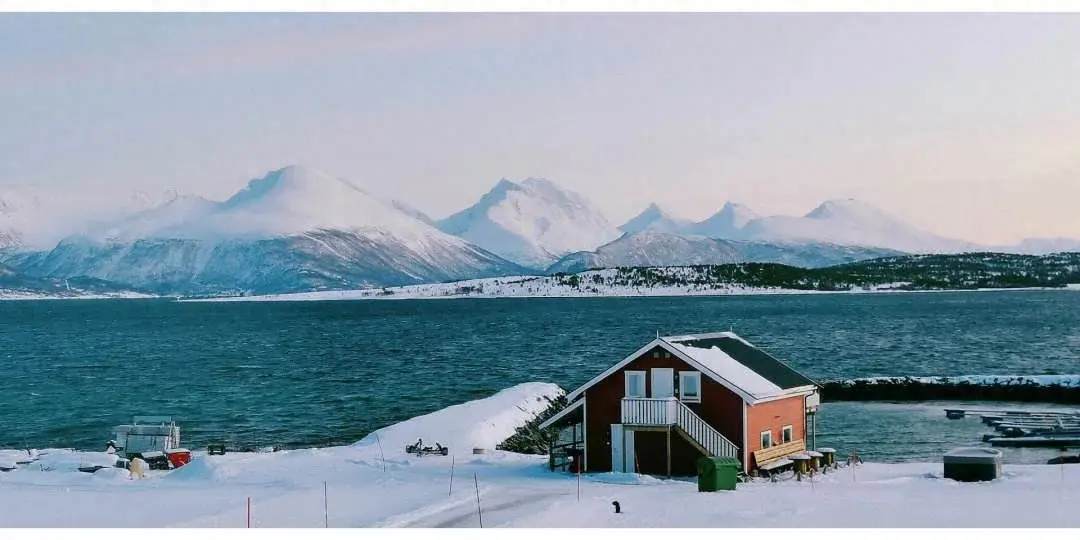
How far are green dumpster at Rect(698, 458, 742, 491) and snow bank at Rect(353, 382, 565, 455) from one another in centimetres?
1654

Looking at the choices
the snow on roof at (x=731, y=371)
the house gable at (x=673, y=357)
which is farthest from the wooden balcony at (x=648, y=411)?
the snow on roof at (x=731, y=371)

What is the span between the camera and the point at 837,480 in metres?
39.9

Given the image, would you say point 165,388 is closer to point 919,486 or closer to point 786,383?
point 786,383

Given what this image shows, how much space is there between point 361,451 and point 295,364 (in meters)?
71.0

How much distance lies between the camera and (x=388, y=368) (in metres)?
112

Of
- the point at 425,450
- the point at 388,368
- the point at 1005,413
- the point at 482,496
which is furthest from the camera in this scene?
the point at 388,368

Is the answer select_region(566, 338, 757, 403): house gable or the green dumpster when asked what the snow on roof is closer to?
select_region(566, 338, 757, 403): house gable

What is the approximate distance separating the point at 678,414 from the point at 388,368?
2878 inches

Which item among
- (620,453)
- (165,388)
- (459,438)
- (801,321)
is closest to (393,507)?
(620,453)

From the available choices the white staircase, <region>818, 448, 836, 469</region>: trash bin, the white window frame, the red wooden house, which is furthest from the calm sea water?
the white window frame

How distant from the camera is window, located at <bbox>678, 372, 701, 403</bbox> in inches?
1647

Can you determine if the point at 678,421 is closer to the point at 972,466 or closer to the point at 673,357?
the point at 673,357

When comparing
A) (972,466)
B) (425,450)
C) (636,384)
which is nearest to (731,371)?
(636,384)

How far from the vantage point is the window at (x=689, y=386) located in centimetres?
4184
